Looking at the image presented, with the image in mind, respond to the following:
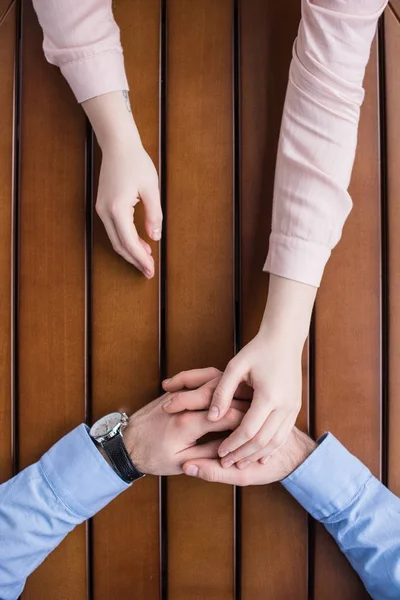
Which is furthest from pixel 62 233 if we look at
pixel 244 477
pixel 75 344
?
pixel 244 477

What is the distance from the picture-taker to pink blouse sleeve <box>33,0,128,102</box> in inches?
26.7

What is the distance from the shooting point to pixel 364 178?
739mm

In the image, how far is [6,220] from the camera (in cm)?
76

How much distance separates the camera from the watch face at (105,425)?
0.69 metres

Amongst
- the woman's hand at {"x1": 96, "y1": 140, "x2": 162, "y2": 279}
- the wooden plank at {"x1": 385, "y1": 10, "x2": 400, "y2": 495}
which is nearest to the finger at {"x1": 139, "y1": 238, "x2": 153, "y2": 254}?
the woman's hand at {"x1": 96, "y1": 140, "x2": 162, "y2": 279}

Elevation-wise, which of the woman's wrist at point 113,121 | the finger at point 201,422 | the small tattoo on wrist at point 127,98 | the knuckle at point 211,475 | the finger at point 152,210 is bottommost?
the knuckle at point 211,475

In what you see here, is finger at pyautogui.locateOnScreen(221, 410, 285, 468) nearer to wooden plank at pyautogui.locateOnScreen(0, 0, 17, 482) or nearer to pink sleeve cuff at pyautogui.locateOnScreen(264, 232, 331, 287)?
pink sleeve cuff at pyautogui.locateOnScreen(264, 232, 331, 287)

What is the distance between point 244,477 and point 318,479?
0.32ft

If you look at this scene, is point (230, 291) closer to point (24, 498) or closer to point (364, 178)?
point (364, 178)

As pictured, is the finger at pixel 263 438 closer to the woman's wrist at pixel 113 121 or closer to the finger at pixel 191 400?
the finger at pixel 191 400

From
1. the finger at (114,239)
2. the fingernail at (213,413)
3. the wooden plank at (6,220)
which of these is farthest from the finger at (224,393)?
the wooden plank at (6,220)

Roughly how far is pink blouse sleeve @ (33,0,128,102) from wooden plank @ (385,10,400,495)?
14.8 inches

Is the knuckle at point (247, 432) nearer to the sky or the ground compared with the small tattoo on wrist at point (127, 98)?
nearer to the ground

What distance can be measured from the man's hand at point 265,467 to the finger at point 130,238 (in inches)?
10.6
